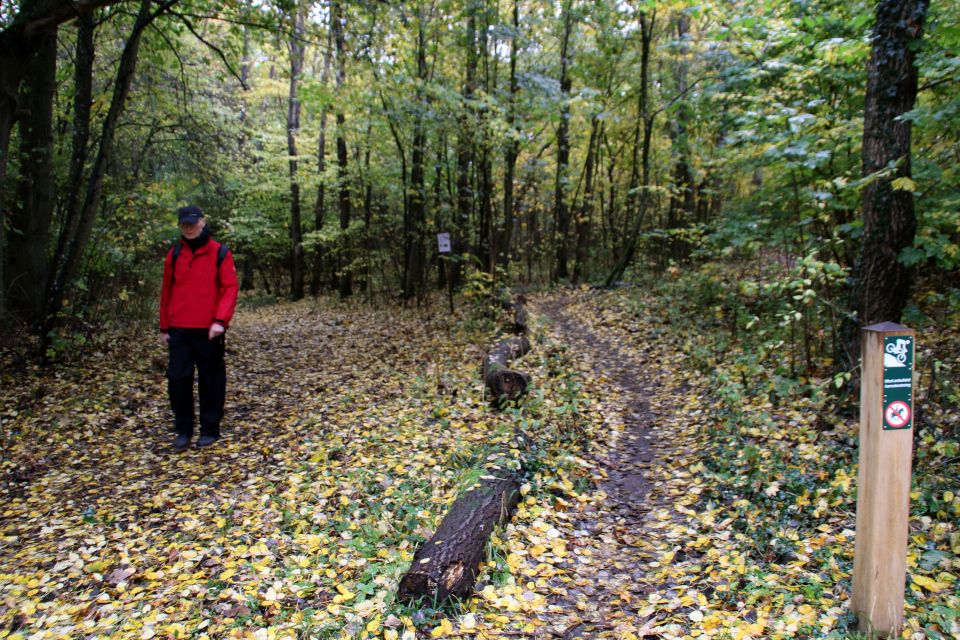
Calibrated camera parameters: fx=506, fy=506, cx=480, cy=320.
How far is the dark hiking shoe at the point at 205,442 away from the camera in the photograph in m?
5.12

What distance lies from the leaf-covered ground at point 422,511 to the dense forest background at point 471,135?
1.30m

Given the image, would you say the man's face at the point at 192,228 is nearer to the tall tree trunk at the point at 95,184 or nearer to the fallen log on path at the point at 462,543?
the tall tree trunk at the point at 95,184

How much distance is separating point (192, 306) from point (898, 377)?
210 inches

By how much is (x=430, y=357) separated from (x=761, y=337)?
506 centimetres

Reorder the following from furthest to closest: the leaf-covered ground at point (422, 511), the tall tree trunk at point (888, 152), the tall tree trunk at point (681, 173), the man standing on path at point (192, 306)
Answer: the tall tree trunk at point (681, 173) → the man standing on path at point (192, 306) → the tall tree trunk at point (888, 152) → the leaf-covered ground at point (422, 511)

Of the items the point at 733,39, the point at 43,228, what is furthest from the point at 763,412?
the point at 43,228

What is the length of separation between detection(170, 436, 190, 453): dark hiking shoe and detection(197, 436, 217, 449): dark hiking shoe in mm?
107

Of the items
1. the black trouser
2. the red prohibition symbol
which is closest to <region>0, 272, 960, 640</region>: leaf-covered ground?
the black trouser

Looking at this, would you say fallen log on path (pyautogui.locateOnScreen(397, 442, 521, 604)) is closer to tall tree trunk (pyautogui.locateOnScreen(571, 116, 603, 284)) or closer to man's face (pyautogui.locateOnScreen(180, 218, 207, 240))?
man's face (pyautogui.locateOnScreen(180, 218, 207, 240))

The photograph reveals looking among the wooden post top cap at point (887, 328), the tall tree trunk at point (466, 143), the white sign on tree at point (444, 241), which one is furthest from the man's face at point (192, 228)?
the white sign on tree at point (444, 241)

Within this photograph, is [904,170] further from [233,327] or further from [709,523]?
[233,327]

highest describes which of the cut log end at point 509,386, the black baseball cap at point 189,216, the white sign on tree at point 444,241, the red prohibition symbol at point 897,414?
the white sign on tree at point 444,241

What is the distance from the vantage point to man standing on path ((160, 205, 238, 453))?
487cm

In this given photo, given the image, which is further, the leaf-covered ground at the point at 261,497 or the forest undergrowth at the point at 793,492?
the leaf-covered ground at the point at 261,497
